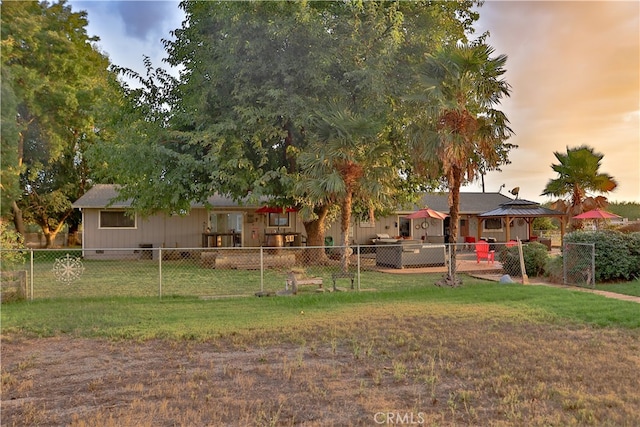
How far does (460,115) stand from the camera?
40.0 feet

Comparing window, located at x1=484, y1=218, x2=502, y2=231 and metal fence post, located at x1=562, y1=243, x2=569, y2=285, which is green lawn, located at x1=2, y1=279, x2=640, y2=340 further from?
window, located at x1=484, y1=218, x2=502, y2=231

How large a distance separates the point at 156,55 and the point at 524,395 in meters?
18.5

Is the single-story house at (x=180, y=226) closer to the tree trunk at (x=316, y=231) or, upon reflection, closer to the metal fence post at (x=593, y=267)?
the tree trunk at (x=316, y=231)

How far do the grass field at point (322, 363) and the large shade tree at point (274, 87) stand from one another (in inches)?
282

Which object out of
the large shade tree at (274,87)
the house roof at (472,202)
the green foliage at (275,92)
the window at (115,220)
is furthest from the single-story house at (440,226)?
the window at (115,220)

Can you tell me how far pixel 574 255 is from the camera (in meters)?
12.7

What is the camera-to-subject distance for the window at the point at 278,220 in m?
24.4

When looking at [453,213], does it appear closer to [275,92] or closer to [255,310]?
[255,310]

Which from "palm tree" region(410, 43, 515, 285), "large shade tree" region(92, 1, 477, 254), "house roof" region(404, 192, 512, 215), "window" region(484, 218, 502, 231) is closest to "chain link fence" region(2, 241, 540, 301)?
"palm tree" region(410, 43, 515, 285)

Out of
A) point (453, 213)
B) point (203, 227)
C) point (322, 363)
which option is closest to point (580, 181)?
point (453, 213)

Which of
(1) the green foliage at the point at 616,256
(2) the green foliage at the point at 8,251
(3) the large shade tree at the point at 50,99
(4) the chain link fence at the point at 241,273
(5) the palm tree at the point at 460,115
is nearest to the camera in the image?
(2) the green foliage at the point at 8,251

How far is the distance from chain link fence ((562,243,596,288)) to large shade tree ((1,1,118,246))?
19.5m

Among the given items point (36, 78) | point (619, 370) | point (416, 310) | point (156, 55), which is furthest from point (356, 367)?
point (36, 78)

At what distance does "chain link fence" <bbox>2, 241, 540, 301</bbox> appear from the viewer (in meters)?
11.0
